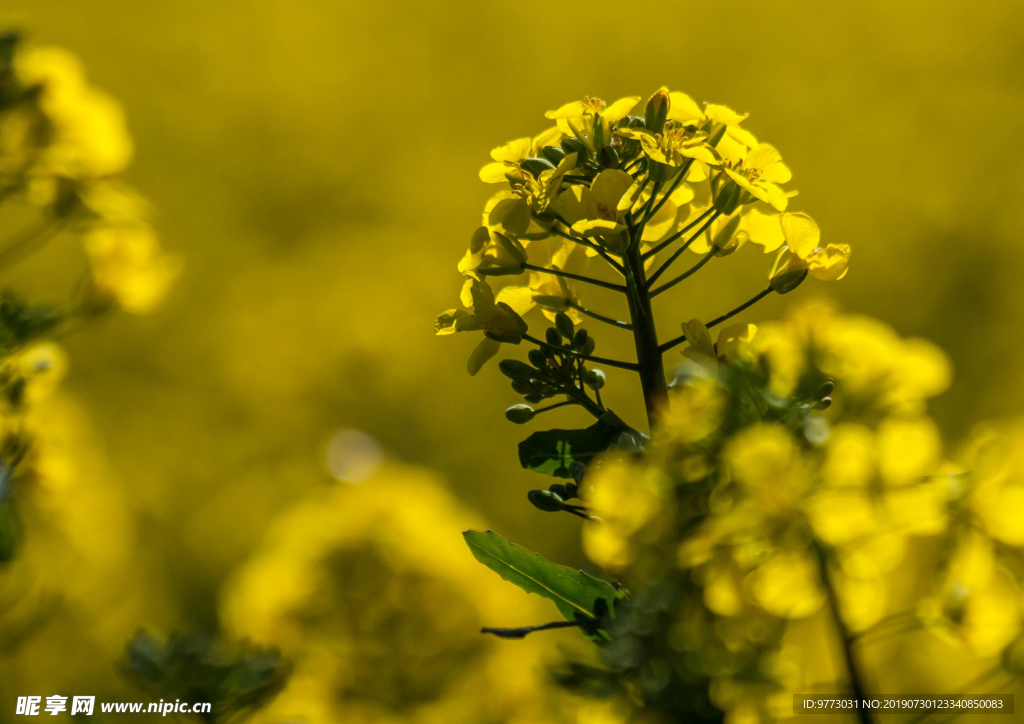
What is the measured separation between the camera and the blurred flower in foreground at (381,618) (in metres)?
2.07

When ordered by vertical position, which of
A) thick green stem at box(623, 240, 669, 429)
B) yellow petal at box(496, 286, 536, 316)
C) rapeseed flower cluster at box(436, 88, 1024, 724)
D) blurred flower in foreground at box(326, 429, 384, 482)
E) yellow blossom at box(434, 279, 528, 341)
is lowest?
rapeseed flower cluster at box(436, 88, 1024, 724)

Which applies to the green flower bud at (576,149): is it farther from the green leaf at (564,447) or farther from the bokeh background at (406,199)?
the bokeh background at (406,199)

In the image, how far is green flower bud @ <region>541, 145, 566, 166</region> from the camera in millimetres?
1127

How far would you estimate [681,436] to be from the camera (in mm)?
801

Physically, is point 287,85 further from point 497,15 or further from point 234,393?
point 234,393

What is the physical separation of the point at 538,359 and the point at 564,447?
112 millimetres

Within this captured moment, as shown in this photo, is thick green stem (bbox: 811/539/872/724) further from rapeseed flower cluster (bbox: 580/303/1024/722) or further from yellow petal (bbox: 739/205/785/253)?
yellow petal (bbox: 739/205/785/253)

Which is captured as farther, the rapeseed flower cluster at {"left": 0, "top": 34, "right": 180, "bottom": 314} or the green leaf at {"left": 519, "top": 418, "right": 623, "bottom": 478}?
the rapeseed flower cluster at {"left": 0, "top": 34, "right": 180, "bottom": 314}

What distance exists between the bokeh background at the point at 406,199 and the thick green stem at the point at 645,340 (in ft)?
10.9

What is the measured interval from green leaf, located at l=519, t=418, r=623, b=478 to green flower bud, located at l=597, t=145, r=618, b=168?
306mm

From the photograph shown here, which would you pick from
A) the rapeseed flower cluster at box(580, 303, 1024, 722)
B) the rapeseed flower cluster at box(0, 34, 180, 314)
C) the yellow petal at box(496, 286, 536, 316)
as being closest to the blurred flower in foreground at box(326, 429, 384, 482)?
the rapeseed flower cluster at box(0, 34, 180, 314)

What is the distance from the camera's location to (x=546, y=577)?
1022mm

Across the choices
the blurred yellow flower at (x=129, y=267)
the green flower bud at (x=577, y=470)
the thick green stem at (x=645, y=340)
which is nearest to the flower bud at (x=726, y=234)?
the thick green stem at (x=645, y=340)

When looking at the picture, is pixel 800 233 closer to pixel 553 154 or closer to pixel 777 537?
pixel 553 154
